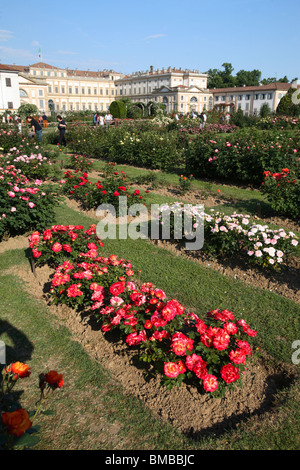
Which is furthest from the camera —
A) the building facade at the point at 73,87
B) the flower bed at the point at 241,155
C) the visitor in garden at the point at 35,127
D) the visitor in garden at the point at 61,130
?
the building facade at the point at 73,87

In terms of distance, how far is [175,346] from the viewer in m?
2.80

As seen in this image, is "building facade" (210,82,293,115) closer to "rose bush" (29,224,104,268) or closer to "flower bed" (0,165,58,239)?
"flower bed" (0,165,58,239)

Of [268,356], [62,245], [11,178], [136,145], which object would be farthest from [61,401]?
[136,145]

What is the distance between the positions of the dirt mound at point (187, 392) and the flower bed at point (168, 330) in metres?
0.11

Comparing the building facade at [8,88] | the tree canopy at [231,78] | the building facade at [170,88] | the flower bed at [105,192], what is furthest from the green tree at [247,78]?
the flower bed at [105,192]

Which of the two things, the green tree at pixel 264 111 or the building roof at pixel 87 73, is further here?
the building roof at pixel 87 73

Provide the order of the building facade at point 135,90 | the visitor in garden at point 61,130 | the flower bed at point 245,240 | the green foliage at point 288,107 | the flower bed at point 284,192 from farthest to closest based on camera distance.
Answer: the building facade at point 135,90, the green foliage at point 288,107, the visitor in garden at point 61,130, the flower bed at point 284,192, the flower bed at point 245,240

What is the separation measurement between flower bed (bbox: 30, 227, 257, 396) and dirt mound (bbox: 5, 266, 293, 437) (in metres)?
0.11

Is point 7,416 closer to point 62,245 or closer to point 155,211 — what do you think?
point 62,245

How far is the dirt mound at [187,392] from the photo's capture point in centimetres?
275

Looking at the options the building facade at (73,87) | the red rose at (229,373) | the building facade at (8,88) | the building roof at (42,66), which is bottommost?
the red rose at (229,373)

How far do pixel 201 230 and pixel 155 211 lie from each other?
6.49 feet

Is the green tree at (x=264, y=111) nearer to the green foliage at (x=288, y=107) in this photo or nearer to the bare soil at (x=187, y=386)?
the green foliage at (x=288, y=107)

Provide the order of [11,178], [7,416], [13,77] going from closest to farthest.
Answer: [7,416] < [11,178] < [13,77]
